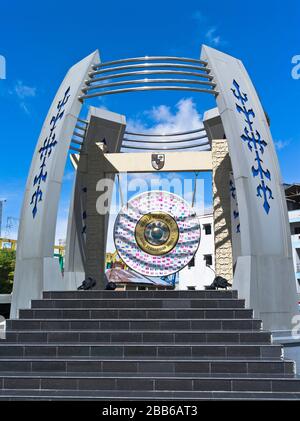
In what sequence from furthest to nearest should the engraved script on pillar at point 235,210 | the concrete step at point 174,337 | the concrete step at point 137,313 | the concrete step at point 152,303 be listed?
the engraved script on pillar at point 235,210 < the concrete step at point 152,303 < the concrete step at point 137,313 < the concrete step at point 174,337

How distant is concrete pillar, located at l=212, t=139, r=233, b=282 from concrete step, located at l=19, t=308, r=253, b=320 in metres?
5.85

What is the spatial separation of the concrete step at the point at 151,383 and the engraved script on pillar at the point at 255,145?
14.7 ft

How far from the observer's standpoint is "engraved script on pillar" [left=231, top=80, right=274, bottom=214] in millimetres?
8844

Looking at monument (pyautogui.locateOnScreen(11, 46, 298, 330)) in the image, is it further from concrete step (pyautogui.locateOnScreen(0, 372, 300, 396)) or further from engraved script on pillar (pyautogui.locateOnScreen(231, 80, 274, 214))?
concrete step (pyautogui.locateOnScreen(0, 372, 300, 396))

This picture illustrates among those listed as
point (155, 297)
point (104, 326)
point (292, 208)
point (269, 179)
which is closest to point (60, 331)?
point (104, 326)

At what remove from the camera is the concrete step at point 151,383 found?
4875 mm

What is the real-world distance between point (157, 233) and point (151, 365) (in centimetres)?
1000

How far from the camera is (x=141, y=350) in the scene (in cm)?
588

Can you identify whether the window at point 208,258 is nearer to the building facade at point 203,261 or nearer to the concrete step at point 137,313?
the building facade at point 203,261

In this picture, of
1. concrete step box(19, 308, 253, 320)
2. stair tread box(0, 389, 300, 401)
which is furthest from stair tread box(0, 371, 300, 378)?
concrete step box(19, 308, 253, 320)

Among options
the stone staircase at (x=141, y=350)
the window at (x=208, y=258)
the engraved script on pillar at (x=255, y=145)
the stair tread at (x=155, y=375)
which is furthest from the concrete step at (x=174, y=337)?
the window at (x=208, y=258)
